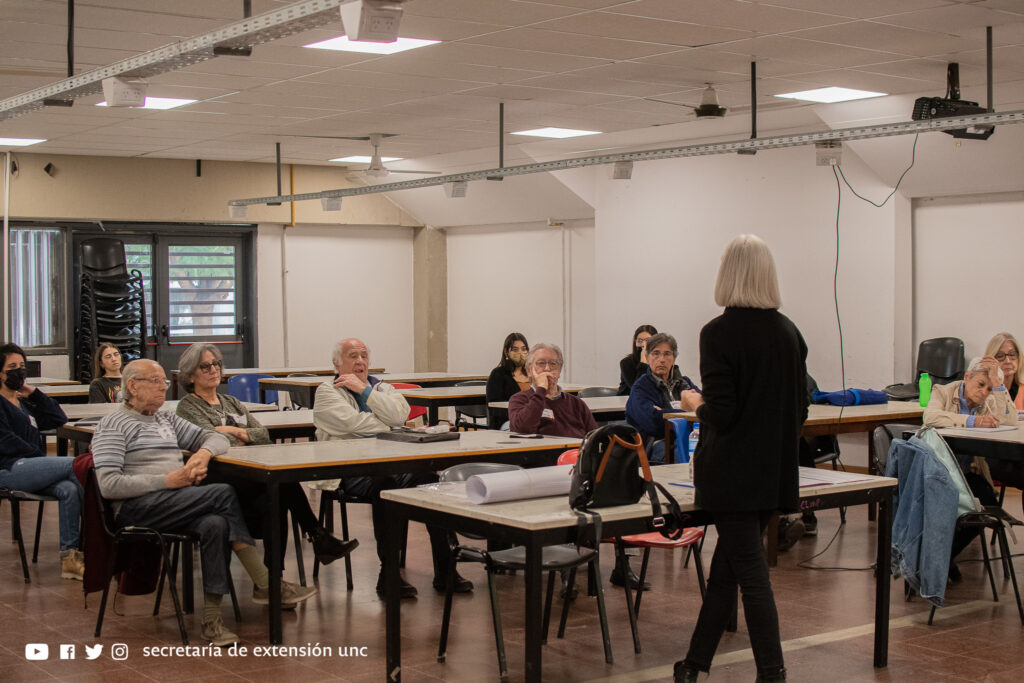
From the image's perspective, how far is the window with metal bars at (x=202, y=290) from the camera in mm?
13516

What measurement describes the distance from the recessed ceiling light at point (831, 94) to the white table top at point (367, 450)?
408 centimetres

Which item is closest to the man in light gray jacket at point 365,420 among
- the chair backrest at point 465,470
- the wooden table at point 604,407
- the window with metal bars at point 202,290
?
the chair backrest at point 465,470

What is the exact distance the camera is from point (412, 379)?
1077 cm

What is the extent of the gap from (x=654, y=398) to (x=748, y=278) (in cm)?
318

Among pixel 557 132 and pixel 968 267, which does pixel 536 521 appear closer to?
pixel 968 267

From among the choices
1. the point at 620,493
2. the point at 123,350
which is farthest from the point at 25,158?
the point at 620,493

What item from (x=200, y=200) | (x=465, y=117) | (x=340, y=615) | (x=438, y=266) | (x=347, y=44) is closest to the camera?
(x=340, y=615)

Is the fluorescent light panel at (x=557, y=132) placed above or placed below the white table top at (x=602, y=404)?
above

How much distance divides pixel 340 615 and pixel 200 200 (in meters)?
8.79

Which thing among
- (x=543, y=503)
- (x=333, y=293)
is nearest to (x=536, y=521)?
(x=543, y=503)

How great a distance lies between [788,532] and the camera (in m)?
6.66

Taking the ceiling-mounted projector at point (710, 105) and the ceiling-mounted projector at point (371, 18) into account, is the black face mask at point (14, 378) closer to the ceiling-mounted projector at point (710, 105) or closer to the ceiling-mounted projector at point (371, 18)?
the ceiling-mounted projector at point (371, 18)

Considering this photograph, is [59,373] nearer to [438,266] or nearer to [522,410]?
[438,266]

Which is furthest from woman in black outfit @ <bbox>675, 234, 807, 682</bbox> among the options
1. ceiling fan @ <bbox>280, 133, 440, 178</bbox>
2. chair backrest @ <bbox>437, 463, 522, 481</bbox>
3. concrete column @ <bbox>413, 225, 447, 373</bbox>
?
concrete column @ <bbox>413, 225, 447, 373</bbox>
